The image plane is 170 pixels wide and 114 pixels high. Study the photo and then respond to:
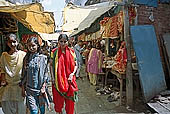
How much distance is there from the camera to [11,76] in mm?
2832

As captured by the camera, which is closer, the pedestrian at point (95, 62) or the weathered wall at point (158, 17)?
the weathered wall at point (158, 17)

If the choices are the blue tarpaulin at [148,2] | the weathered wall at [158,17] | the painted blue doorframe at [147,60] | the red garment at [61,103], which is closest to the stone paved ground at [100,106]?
the painted blue doorframe at [147,60]

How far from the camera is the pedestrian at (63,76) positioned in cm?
325

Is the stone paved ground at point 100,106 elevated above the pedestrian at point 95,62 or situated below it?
below

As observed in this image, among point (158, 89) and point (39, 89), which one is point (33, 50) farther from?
point (158, 89)

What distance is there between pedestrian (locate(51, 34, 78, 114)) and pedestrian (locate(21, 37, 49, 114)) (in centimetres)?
41

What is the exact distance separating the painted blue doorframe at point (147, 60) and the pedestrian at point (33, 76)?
289cm

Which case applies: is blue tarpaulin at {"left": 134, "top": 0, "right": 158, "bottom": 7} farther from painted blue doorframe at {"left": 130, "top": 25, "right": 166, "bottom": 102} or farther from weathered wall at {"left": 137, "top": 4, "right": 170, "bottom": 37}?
painted blue doorframe at {"left": 130, "top": 25, "right": 166, "bottom": 102}

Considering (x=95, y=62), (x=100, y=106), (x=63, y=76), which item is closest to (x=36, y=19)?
(x=95, y=62)

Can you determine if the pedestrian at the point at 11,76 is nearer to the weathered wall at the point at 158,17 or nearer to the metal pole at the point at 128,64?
the metal pole at the point at 128,64

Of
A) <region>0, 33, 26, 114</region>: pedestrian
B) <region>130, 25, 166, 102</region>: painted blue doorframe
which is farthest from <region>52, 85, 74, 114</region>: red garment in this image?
<region>130, 25, 166, 102</region>: painted blue doorframe

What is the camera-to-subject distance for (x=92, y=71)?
24.6 feet

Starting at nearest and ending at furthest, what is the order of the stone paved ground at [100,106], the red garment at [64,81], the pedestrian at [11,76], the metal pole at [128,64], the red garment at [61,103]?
the pedestrian at [11,76], the red garment at [64,81], the red garment at [61,103], the stone paved ground at [100,106], the metal pole at [128,64]

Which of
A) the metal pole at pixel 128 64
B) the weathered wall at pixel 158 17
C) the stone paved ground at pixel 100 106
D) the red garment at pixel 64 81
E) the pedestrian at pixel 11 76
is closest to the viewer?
the pedestrian at pixel 11 76
